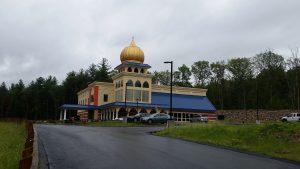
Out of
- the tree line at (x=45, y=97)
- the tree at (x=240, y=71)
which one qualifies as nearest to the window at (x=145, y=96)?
the tree at (x=240, y=71)

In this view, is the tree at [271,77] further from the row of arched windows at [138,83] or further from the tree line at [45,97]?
the tree line at [45,97]

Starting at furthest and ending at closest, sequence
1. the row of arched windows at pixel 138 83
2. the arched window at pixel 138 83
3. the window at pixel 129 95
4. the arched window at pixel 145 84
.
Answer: the arched window at pixel 145 84
the arched window at pixel 138 83
the row of arched windows at pixel 138 83
the window at pixel 129 95

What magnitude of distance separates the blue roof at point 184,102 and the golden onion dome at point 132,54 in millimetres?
7178

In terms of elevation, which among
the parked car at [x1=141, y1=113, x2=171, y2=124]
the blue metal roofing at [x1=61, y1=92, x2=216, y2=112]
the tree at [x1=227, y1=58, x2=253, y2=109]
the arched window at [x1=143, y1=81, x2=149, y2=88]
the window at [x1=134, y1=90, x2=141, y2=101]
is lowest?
the parked car at [x1=141, y1=113, x2=171, y2=124]

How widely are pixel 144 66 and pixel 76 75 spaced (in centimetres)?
4188

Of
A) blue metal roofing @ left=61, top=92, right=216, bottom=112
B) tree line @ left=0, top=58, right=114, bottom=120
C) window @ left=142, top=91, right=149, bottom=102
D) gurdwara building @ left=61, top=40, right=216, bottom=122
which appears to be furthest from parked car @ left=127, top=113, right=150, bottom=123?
tree line @ left=0, top=58, right=114, bottom=120

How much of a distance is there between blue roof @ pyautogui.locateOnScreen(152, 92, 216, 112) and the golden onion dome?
7178 millimetres

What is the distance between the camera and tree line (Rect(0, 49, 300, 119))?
275 feet

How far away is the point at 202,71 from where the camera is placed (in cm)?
10200

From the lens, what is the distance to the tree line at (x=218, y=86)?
83750 mm

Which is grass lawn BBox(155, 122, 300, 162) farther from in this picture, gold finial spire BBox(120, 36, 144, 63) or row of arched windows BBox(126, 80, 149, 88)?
gold finial spire BBox(120, 36, 144, 63)

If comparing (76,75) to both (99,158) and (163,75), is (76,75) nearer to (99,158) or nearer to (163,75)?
(163,75)

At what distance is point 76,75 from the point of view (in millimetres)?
111438

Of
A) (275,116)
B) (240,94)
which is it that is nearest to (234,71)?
(240,94)
